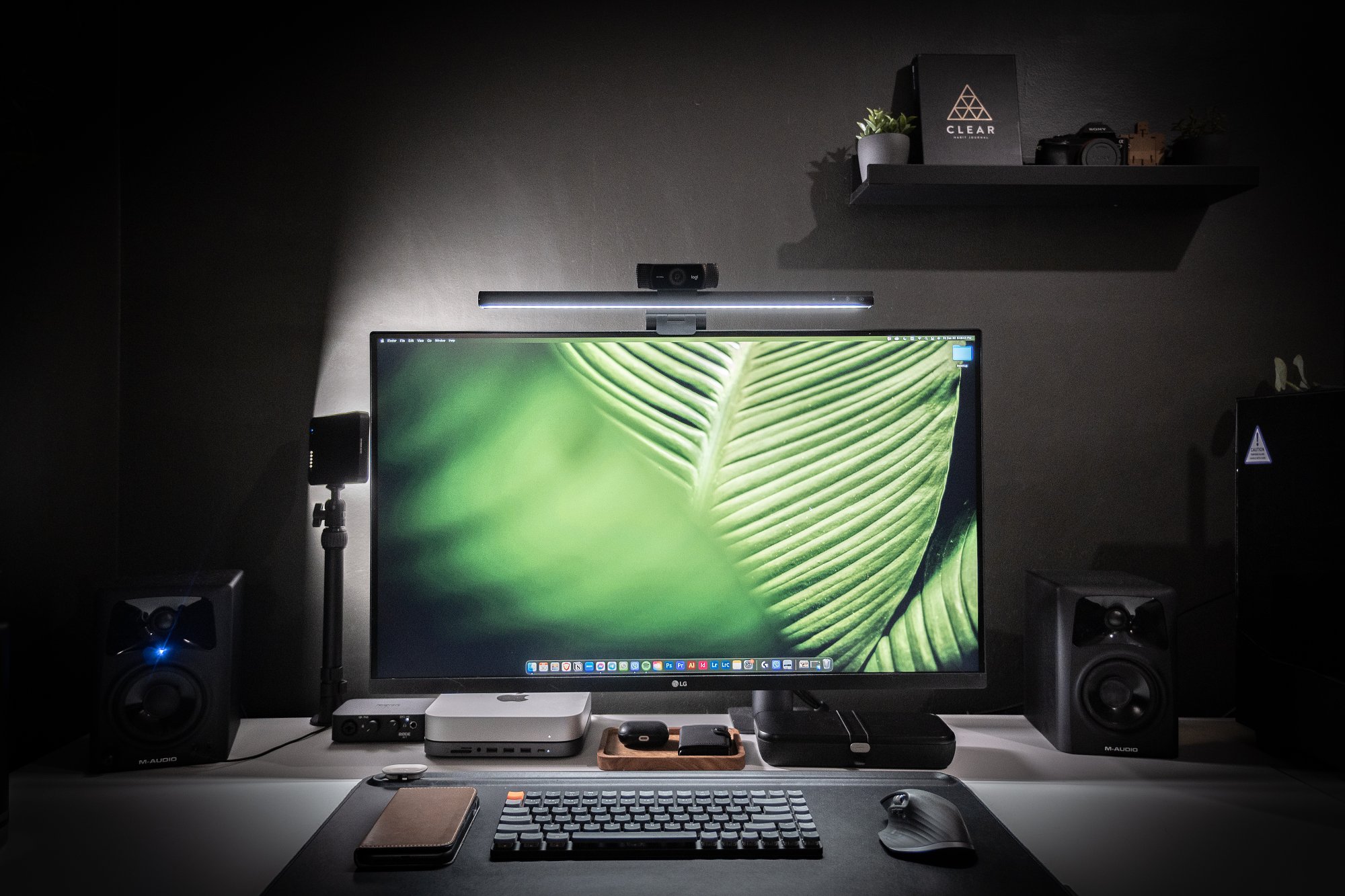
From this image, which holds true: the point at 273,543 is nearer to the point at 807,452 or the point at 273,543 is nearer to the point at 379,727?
the point at 379,727

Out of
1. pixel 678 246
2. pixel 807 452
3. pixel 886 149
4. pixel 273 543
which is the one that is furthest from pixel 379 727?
pixel 886 149

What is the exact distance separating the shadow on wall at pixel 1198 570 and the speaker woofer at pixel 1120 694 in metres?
0.32

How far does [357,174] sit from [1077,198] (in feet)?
4.11

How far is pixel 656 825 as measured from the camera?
0.89 metres

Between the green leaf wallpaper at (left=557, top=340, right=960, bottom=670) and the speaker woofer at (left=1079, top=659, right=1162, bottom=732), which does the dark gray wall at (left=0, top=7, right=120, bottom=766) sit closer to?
the green leaf wallpaper at (left=557, top=340, right=960, bottom=670)

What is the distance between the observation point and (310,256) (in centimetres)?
145

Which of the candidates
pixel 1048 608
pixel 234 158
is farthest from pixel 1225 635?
pixel 234 158

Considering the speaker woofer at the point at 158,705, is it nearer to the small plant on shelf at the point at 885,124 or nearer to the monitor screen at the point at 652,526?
the monitor screen at the point at 652,526

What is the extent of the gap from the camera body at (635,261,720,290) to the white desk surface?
71 cm

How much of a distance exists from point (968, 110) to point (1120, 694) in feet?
3.16

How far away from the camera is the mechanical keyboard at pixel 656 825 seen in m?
0.86

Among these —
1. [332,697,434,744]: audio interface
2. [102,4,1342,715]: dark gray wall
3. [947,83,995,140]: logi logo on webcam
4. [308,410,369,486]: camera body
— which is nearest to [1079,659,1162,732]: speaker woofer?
[102,4,1342,715]: dark gray wall

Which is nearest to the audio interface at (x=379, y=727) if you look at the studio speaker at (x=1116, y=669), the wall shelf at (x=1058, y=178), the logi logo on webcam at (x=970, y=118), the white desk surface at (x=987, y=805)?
the white desk surface at (x=987, y=805)

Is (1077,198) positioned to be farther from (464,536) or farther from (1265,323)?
(464,536)
